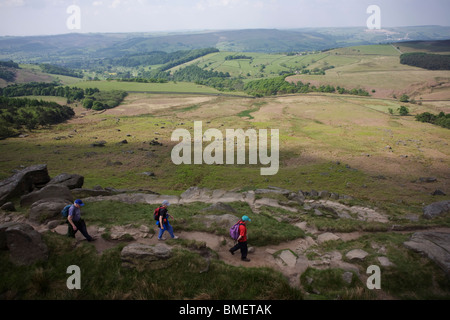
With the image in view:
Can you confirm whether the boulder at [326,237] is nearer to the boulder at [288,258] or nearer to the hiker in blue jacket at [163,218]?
the boulder at [288,258]

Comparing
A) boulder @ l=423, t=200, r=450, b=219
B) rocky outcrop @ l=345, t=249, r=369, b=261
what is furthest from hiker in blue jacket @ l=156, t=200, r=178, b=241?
boulder @ l=423, t=200, r=450, b=219

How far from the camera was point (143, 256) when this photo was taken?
44.4 ft

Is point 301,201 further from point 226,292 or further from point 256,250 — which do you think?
point 226,292

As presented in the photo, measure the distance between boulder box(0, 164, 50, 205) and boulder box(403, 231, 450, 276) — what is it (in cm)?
3352

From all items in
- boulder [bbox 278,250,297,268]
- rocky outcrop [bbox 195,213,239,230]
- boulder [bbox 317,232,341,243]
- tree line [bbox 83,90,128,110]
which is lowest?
boulder [bbox 317,232,341,243]

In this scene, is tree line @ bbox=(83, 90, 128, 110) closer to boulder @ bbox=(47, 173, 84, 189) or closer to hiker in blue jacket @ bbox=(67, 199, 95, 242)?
boulder @ bbox=(47, 173, 84, 189)

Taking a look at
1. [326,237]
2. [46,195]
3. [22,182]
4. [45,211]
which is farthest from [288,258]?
[22,182]

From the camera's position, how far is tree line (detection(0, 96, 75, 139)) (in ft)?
286

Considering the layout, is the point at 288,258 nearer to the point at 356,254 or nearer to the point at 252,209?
the point at 356,254

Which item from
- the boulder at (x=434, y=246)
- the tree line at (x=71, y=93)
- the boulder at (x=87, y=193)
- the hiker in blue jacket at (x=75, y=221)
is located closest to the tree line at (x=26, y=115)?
the tree line at (x=71, y=93)

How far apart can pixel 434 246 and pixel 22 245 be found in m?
23.9

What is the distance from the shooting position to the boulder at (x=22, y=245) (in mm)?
12898

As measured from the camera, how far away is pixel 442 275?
1375 centimetres
